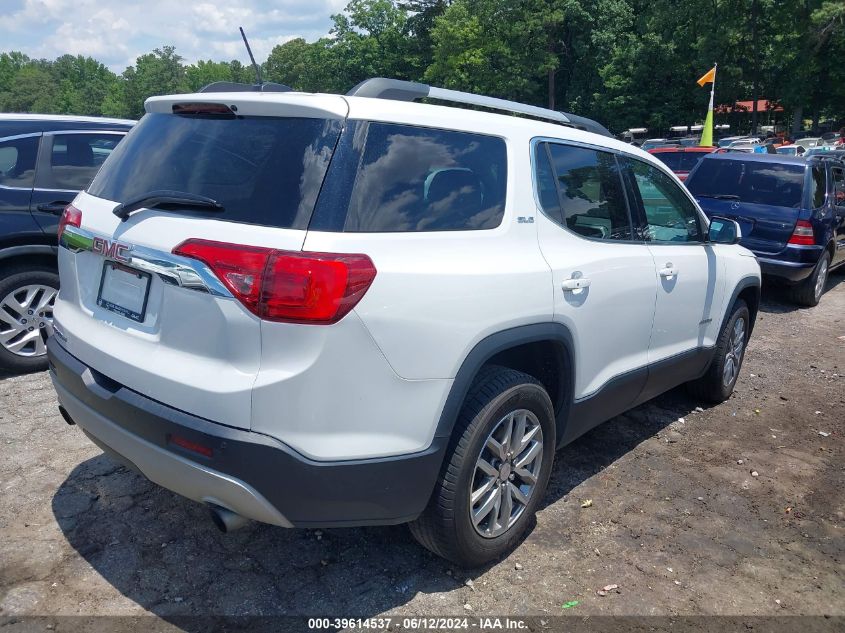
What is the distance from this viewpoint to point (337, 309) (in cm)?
228

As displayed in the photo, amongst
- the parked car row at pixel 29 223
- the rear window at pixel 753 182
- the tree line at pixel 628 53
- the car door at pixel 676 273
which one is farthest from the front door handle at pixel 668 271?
the tree line at pixel 628 53

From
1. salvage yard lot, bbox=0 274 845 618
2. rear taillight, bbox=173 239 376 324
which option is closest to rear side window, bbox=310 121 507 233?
rear taillight, bbox=173 239 376 324

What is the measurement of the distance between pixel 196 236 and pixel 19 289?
3.43 metres

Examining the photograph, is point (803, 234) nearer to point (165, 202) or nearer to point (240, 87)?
point (240, 87)

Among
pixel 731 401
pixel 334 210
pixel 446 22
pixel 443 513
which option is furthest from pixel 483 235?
pixel 446 22

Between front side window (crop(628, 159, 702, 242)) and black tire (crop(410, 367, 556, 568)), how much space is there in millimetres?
1602

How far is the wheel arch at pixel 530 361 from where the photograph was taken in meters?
2.61

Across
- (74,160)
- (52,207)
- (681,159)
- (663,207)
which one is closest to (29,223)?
Answer: (52,207)

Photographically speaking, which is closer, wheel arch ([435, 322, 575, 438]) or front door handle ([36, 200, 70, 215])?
wheel arch ([435, 322, 575, 438])

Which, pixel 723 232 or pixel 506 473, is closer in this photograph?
pixel 506 473

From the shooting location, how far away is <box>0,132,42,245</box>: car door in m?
5.02

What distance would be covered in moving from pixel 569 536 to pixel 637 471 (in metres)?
0.94

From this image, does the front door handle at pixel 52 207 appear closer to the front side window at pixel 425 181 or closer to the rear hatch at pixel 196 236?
the rear hatch at pixel 196 236

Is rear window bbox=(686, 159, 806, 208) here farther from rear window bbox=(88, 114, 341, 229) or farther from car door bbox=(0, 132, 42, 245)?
rear window bbox=(88, 114, 341, 229)
